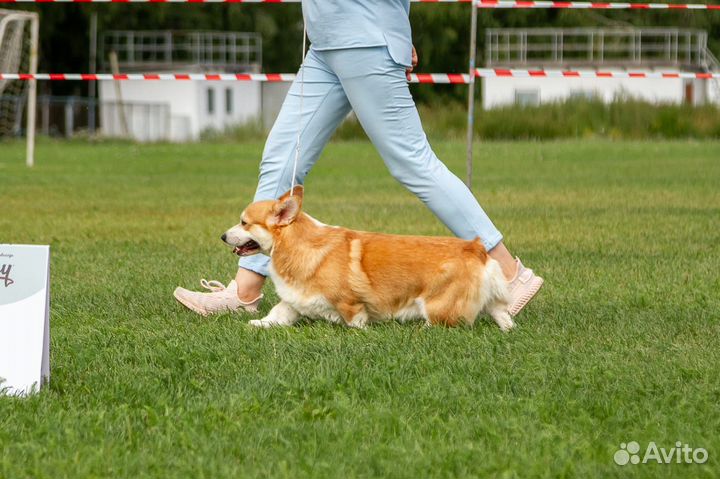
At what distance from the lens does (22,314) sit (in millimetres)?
4051

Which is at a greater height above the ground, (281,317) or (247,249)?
(247,249)

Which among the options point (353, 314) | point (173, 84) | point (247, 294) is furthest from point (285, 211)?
point (173, 84)

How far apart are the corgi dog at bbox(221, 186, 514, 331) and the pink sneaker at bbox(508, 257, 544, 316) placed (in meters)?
0.13

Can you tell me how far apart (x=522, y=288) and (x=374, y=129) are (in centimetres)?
90

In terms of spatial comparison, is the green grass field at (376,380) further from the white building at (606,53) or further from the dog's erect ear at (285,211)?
the white building at (606,53)

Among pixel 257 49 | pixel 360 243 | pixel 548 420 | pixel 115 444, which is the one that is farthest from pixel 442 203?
pixel 257 49

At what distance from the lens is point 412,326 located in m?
5.21

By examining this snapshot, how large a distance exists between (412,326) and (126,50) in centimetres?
4961

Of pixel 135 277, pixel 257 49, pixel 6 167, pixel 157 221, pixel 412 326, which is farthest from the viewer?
pixel 257 49

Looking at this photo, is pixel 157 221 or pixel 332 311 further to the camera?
pixel 157 221

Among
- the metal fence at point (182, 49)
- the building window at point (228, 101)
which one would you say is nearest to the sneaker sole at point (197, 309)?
the metal fence at point (182, 49)

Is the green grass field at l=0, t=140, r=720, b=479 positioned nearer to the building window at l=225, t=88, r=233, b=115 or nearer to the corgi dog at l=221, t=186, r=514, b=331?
the corgi dog at l=221, t=186, r=514, b=331

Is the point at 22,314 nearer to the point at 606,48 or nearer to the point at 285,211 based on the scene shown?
the point at 285,211

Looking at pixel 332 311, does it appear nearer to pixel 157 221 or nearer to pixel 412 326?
pixel 412 326
